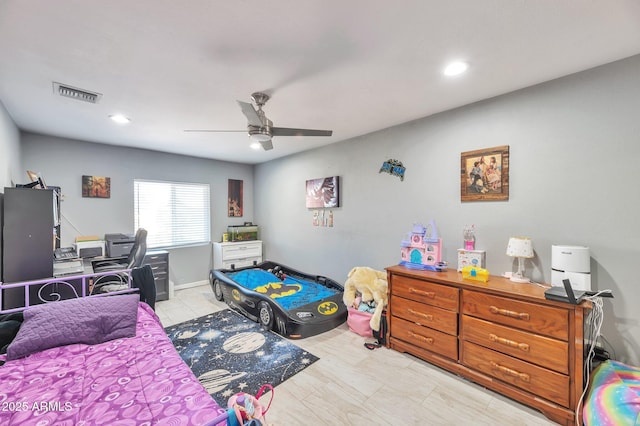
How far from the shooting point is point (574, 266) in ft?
6.26

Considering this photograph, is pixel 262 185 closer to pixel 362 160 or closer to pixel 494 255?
pixel 362 160

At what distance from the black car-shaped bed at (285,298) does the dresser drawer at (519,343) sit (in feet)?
4.84

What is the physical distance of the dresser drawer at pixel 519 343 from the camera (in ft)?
5.83

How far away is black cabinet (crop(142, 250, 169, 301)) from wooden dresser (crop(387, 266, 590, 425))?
363cm

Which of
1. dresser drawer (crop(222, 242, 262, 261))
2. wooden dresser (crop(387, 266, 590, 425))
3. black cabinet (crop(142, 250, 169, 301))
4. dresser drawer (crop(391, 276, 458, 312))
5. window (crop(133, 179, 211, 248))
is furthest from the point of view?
dresser drawer (crop(222, 242, 262, 261))

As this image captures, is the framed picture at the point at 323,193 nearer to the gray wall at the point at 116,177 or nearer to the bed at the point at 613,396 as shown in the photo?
the gray wall at the point at 116,177

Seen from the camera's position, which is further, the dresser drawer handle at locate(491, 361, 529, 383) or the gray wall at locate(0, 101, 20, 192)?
the gray wall at locate(0, 101, 20, 192)

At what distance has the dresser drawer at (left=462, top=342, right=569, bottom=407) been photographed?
1.77 metres

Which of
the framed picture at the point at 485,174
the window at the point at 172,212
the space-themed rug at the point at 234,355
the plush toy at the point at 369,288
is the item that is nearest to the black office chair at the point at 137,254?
the space-themed rug at the point at 234,355

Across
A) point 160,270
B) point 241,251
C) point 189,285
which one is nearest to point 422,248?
point 241,251

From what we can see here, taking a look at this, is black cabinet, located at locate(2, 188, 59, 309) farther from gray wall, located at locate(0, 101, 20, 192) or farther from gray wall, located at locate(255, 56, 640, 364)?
gray wall, located at locate(255, 56, 640, 364)

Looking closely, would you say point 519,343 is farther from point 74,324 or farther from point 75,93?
point 75,93

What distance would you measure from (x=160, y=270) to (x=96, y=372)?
3.11m

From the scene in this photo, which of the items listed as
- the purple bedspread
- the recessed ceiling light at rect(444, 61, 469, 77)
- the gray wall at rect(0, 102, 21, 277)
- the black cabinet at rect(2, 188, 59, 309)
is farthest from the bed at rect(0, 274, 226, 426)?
the recessed ceiling light at rect(444, 61, 469, 77)
